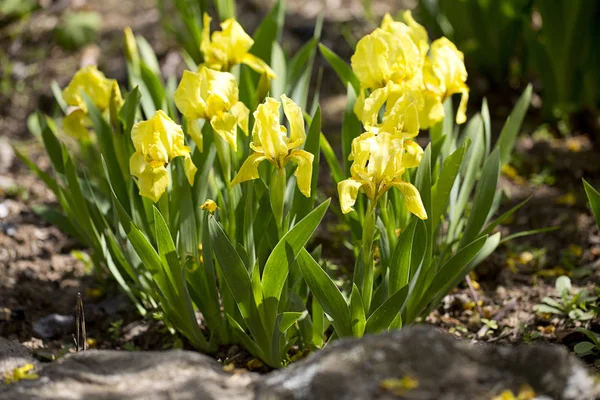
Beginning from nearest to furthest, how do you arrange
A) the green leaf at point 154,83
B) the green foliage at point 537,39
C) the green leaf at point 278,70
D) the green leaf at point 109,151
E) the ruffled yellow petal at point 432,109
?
the ruffled yellow petal at point 432,109 → the green leaf at point 109,151 → the green leaf at point 154,83 → the green leaf at point 278,70 → the green foliage at point 537,39

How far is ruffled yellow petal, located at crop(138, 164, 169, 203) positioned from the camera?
174 centimetres

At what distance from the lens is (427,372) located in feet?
4.04

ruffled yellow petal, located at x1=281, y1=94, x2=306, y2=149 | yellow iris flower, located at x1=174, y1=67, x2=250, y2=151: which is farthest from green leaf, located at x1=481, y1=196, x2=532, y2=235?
yellow iris flower, located at x1=174, y1=67, x2=250, y2=151

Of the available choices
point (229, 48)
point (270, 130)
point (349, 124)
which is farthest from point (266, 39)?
point (270, 130)

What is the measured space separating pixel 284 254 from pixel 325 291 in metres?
0.15

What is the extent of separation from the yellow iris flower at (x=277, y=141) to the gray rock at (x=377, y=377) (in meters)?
0.47

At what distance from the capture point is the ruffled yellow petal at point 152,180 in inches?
68.5

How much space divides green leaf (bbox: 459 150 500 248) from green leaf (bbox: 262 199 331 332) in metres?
0.59

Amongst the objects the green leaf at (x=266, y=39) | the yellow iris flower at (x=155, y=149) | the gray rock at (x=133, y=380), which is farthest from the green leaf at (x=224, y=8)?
the gray rock at (x=133, y=380)

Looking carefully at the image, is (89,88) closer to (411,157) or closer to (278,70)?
(278,70)

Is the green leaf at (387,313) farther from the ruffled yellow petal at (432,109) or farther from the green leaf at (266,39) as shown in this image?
the green leaf at (266,39)

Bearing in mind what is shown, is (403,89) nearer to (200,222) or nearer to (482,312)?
(200,222)

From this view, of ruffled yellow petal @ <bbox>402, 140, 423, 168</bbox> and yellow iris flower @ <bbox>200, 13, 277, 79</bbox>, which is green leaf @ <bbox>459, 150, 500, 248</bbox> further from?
yellow iris flower @ <bbox>200, 13, 277, 79</bbox>

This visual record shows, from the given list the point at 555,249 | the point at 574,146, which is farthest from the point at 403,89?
the point at 574,146
